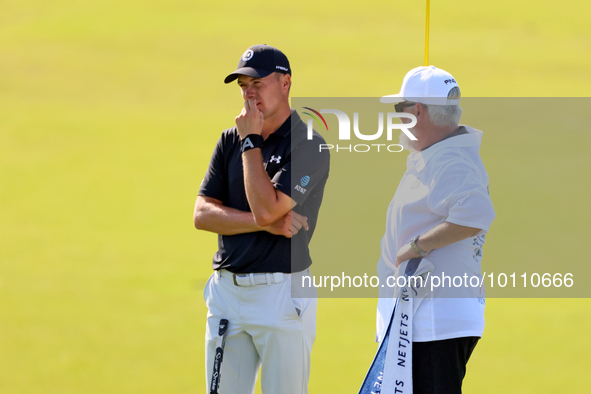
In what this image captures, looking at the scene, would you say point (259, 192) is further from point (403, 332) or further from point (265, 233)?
point (403, 332)

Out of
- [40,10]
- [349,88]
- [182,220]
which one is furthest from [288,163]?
[40,10]

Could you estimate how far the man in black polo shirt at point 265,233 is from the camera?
Result: 2533 millimetres

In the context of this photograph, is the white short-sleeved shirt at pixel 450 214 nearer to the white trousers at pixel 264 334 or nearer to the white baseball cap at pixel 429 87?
the white baseball cap at pixel 429 87

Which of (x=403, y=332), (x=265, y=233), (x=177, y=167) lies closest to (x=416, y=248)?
(x=403, y=332)

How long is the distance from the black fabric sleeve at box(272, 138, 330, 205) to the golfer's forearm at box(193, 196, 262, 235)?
0.18 m

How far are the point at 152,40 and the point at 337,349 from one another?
33.8 feet

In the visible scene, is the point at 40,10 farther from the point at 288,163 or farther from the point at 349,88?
the point at 288,163

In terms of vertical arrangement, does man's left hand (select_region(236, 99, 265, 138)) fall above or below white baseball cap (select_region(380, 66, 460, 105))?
below

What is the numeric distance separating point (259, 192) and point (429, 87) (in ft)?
2.37

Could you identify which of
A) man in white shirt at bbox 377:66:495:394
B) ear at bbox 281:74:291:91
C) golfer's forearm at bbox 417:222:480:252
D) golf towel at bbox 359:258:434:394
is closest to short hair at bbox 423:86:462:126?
man in white shirt at bbox 377:66:495:394

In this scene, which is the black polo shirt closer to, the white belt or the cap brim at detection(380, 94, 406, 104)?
the white belt

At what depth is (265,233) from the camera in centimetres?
258

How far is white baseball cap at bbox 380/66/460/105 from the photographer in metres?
2.30

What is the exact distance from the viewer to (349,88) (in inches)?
459
